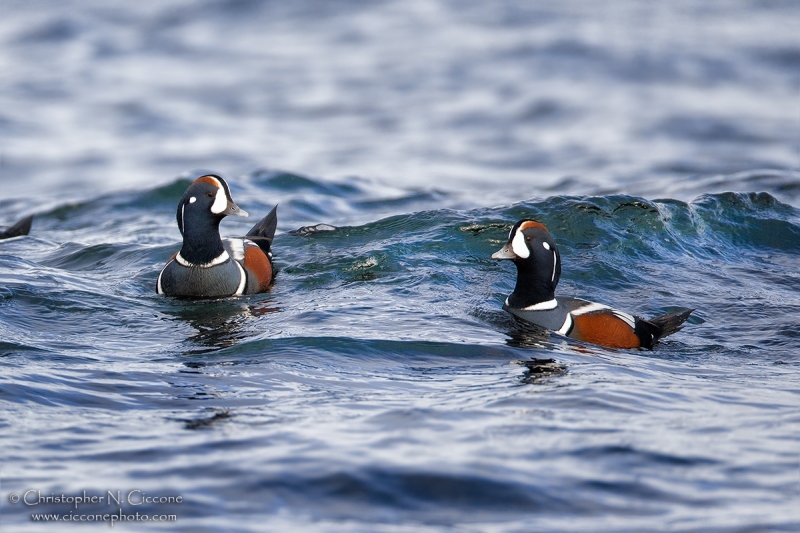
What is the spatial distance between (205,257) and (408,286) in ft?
6.61

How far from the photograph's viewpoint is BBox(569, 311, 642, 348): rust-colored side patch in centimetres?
913

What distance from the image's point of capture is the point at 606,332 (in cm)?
916

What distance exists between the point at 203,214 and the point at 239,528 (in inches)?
221

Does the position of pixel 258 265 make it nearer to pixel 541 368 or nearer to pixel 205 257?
pixel 205 257

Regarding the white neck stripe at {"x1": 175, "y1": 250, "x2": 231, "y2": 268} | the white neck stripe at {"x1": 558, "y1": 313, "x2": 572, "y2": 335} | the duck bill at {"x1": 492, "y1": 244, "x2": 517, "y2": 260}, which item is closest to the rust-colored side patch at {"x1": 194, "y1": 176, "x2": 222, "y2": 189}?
the white neck stripe at {"x1": 175, "y1": 250, "x2": 231, "y2": 268}

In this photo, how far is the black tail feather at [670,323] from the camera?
9308 mm

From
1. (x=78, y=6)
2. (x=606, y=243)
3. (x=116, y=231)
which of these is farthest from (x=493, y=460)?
(x=78, y=6)

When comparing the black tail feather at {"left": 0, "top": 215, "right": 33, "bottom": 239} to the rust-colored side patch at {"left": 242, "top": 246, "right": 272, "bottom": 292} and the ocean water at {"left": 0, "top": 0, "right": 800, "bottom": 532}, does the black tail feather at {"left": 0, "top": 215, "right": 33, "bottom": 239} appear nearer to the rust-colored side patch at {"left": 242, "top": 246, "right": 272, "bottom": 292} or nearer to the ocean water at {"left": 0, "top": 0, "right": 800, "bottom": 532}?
the ocean water at {"left": 0, "top": 0, "right": 800, "bottom": 532}

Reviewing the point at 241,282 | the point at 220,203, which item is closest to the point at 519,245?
the point at 241,282

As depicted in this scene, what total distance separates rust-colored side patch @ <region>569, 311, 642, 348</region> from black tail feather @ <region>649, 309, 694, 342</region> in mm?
282

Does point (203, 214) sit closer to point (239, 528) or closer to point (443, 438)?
point (443, 438)

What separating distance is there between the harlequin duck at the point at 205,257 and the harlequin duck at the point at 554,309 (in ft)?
8.97

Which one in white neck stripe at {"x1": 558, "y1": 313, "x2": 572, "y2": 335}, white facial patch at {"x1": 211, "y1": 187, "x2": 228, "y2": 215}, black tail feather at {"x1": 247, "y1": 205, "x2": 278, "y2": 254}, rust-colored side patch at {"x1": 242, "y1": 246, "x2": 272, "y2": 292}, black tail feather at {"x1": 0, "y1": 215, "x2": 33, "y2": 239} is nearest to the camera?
white neck stripe at {"x1": 558, "y1": 313, "x2": 572, "y2": 335}

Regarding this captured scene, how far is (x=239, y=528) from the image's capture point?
5.49 meters
